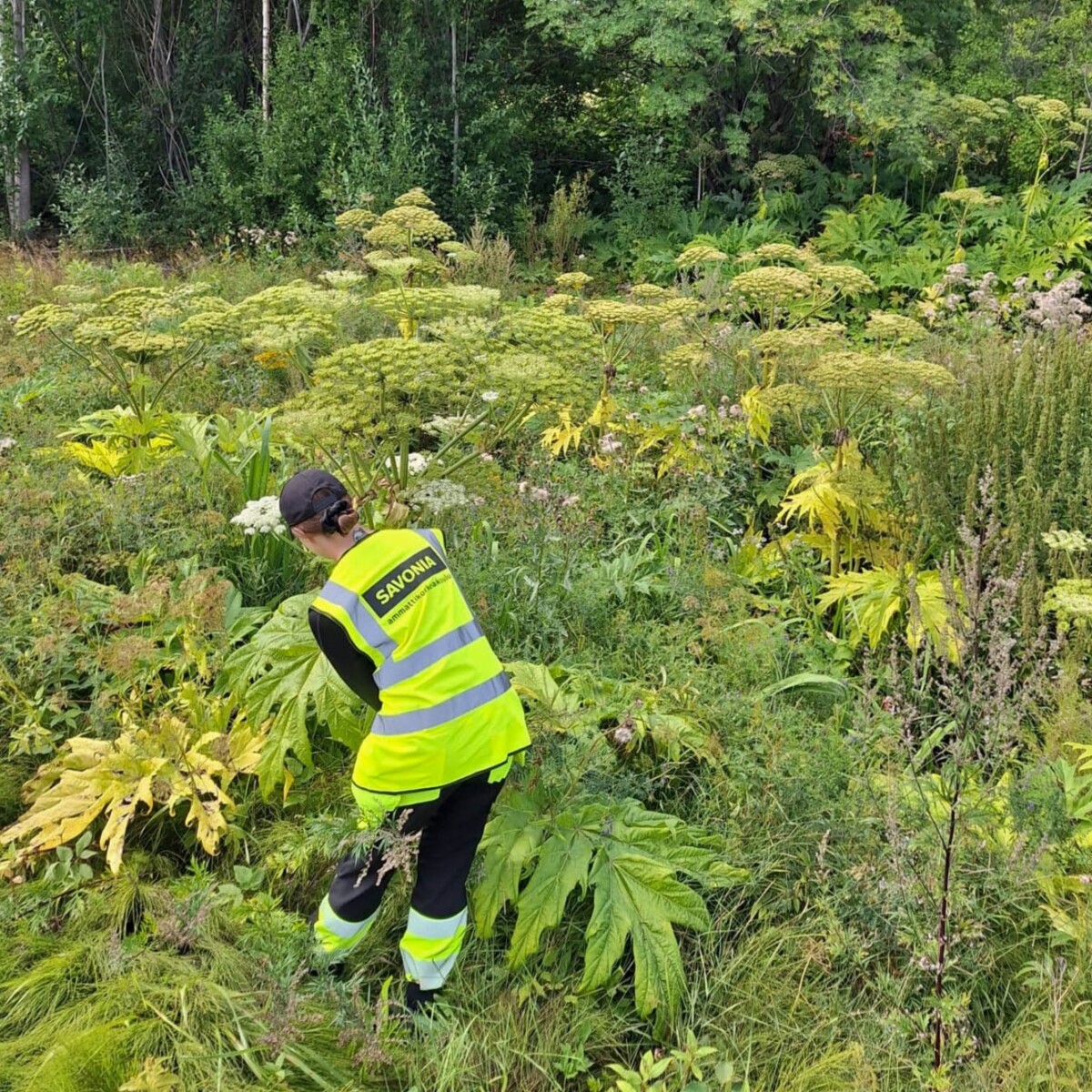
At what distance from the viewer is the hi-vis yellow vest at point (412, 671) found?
2561 mm

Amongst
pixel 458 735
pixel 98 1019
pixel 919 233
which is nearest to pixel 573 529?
pixel 458 735

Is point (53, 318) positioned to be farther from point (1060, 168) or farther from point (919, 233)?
point (1060, 168)

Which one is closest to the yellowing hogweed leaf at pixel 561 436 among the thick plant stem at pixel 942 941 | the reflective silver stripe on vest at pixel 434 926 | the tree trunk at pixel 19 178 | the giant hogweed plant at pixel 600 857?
the giant hogweed plant at pixel 600 857

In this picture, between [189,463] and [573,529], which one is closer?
[573,529]

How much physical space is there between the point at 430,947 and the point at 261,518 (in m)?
1.78

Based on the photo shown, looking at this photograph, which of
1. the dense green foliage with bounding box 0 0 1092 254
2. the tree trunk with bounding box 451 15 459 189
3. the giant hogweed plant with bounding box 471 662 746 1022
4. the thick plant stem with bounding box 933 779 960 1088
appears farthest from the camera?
the tree trunk with bounding box 451 15 459 189

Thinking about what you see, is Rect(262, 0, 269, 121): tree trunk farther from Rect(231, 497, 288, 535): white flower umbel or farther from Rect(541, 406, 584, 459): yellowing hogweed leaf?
Rect(231, 497, 288, 535): white flower umbel

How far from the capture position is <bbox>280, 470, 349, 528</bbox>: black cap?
2.65 m

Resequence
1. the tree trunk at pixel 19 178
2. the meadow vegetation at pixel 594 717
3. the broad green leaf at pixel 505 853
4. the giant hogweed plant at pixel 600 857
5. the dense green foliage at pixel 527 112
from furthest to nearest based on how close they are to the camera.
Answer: the tree trunk at pixel 19 178
the dense green foliage at pixel 527 112
the broad green leaf at pixel 505 853
the giant hogweed plant at pixel 600 857
the meadow vegetation at pixel 594 717

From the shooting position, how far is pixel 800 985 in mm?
2645

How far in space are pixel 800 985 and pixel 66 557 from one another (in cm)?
360

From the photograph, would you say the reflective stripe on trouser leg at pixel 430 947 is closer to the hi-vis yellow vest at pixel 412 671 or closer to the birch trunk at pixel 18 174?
the hi-vis yellow vest at pixel 412 671

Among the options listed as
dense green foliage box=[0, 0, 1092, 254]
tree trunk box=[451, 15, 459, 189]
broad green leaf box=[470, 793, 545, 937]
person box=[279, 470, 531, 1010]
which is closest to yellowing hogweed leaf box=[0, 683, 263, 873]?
person box=[279, 470, 531, 1010]

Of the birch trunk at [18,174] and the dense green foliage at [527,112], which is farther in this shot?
the birch trunk at [18,174]
